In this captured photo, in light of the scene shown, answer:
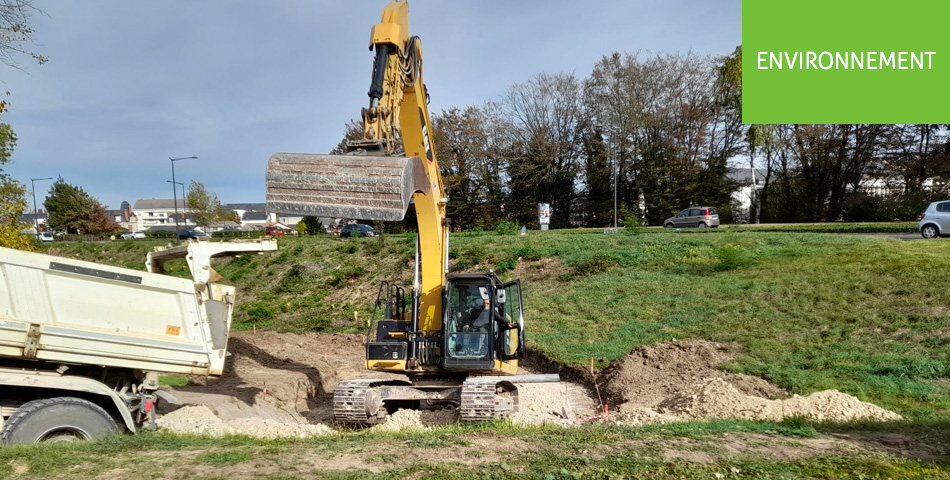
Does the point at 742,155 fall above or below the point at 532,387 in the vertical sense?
above

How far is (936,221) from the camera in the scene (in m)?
23.0

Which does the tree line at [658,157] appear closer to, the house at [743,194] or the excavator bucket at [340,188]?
the house at [743,194]

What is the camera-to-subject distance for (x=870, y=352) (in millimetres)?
11891

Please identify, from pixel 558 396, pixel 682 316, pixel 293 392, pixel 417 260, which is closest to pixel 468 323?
pixel 417 260

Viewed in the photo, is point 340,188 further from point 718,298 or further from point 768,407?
point 718,298

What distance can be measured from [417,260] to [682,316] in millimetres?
8028

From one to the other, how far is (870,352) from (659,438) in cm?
754

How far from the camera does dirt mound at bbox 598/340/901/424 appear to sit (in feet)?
28.4

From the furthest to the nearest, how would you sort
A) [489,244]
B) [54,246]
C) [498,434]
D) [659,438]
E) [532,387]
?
[54,246] < [489,244] < [532,387] < [498,434] < [659,438]

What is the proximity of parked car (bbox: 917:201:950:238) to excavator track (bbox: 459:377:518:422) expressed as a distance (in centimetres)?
2136

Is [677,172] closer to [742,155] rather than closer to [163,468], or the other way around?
[742,155]

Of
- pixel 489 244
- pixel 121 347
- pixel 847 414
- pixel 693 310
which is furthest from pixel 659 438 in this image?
pixel 489 244

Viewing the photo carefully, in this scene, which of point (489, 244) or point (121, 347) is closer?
point (121, 347)

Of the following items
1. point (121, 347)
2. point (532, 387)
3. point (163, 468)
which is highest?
point (121, 347)
